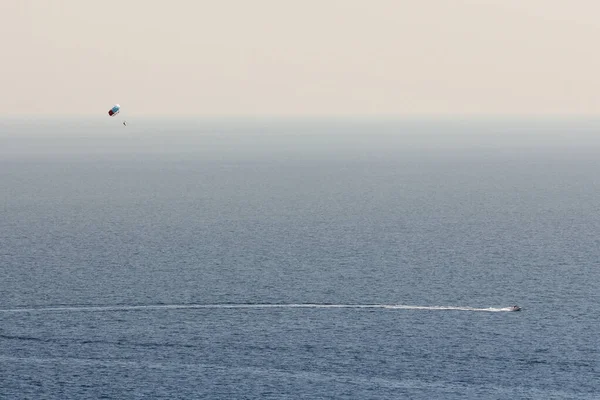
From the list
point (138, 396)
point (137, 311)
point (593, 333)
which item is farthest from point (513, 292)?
point (138, 396)

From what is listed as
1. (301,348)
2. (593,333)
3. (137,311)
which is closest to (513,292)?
(593,333)

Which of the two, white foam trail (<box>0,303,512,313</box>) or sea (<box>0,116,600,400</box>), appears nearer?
sea (<box>0,116,600,400</box>)

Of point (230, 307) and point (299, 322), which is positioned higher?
point (230, 307)

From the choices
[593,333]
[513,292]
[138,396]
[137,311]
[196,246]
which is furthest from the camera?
[196,246]

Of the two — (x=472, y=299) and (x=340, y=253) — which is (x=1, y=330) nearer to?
(x=472, y=299)

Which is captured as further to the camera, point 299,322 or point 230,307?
point 230,307

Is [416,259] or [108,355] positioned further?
[416,259]

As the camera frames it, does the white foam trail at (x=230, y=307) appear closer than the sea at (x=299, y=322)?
No

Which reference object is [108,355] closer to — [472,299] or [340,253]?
[472,299]

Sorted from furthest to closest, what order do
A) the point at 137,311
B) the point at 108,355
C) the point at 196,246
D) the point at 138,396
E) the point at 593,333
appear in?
the point at 196,246 → the point at 137,311 → the point at 593,333 → the point at 108,355 → the point at 138,396
